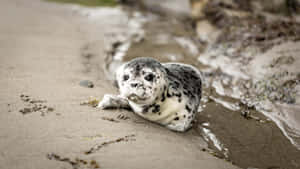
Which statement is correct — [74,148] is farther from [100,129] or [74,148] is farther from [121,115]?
[121,115]

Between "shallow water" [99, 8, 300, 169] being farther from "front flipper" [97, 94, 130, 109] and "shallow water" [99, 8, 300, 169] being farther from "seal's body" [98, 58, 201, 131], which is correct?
"front flipper" [97, 94, 130, 109]

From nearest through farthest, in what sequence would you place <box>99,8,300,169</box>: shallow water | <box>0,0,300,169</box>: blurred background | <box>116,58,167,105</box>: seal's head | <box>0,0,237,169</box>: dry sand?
1. <box>0,0,237,169</box>: dry sand
2. <box>116,58,167,105</box>: seal's head
3. <box>99,8,300,169</box>: shallow water
4. <box>0,0,300,169</box>: blurred background

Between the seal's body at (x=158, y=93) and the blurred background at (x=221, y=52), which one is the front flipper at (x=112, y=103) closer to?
the seal's body at (x=158, y=93)

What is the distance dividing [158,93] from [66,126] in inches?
41.6

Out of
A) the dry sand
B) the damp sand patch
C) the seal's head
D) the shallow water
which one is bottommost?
the shallow water

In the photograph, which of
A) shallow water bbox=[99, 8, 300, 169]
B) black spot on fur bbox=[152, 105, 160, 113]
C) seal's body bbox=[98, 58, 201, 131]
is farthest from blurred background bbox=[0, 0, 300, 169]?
black spot on fur bbox=[152, 105, 160, 113]

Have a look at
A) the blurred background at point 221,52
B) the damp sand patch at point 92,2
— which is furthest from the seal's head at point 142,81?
the damp sand patch at point 92,2

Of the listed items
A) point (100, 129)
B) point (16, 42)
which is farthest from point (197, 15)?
point (100, 129)

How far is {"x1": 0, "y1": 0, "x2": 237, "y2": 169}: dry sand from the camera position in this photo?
7.20ft

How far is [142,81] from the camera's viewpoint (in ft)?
9.28

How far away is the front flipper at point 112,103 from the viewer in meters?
3.31

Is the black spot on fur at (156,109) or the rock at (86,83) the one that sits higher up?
the rock at (86,83)

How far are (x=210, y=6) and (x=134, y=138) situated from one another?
306 inches

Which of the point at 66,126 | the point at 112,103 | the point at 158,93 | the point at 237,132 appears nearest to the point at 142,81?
the point at 158,93
